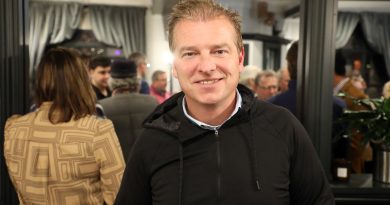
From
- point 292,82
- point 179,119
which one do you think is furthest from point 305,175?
point 292,82

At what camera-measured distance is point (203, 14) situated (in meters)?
0.98

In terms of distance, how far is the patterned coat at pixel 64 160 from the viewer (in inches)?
59.2

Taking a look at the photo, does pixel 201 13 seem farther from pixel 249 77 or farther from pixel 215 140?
pixel 249 77

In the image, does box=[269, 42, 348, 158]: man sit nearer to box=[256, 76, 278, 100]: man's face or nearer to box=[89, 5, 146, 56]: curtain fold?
box=[256, 76, 278, 100]: man's face

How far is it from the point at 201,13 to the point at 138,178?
1.46ft

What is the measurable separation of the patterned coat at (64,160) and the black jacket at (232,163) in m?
0.45

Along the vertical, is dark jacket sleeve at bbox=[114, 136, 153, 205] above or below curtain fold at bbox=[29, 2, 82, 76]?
below

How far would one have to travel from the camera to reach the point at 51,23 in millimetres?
6434

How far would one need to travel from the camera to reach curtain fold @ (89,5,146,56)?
666cm

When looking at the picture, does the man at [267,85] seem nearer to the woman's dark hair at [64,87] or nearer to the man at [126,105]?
the man at [126,105]

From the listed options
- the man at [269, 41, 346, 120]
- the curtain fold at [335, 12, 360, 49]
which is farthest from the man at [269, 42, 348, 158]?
the curtain fold at [335, 12, 360, 49]

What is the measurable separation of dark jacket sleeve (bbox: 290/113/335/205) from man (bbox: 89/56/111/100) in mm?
2027

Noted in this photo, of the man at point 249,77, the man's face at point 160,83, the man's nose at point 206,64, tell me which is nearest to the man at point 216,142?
the man's nose at point 206,64

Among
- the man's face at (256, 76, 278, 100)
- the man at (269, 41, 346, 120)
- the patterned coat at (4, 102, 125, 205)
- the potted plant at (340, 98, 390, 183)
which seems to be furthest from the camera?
the man's face at (256, 76, 278, 100)
